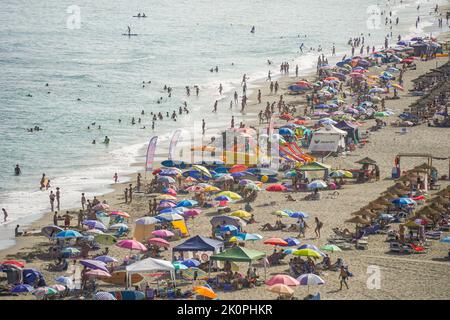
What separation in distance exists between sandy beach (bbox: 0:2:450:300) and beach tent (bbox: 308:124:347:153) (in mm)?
734

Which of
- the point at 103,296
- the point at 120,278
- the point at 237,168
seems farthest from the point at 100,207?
the point at 103,296

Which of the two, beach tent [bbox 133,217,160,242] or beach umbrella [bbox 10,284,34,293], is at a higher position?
beach tent [bbox 133,217,160,242]

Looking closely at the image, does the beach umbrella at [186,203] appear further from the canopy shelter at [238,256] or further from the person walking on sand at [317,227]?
the canopy shelter at [238,256]

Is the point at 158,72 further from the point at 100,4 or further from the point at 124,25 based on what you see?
the point at 100,4

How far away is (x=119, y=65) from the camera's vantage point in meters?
80.9

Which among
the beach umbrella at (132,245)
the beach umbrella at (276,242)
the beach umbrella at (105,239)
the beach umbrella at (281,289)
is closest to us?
the beach umbrella at (281,289)

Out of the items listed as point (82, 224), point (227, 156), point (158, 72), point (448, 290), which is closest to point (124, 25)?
point (158, 72)

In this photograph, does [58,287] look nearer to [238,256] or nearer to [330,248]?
[238,256]

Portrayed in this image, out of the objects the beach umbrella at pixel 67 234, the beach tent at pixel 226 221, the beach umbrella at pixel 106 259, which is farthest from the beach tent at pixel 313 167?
the beach umbrella at pixel 106 259

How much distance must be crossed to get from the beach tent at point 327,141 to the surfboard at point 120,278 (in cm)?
1760

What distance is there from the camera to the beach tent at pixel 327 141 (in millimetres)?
41688

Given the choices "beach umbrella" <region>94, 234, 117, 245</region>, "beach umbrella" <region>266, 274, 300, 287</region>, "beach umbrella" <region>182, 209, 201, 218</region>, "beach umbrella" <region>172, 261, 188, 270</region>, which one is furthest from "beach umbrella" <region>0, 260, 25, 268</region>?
"beach umbrella" <region>266, 274, 300, 287</region>

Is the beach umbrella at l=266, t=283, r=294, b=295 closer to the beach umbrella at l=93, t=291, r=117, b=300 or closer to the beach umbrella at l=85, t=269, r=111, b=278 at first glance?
the beach umbrella at l=93, t=291, r=117, b=300

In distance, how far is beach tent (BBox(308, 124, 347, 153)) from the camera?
41.7 m
